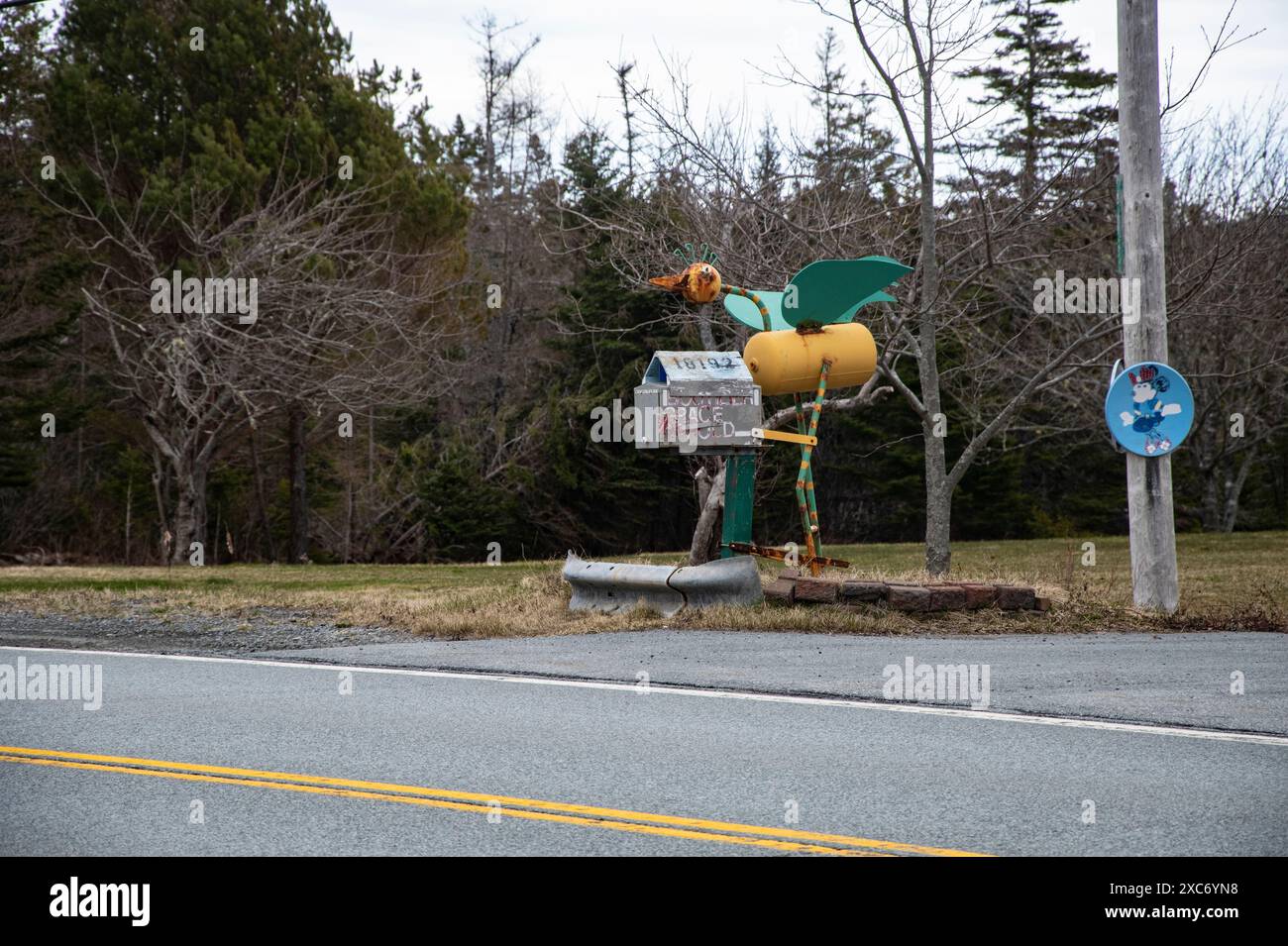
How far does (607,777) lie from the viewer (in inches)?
213

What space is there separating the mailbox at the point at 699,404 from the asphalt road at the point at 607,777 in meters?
3.51

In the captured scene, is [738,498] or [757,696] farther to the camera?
[738,498]

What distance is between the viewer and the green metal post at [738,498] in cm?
1137

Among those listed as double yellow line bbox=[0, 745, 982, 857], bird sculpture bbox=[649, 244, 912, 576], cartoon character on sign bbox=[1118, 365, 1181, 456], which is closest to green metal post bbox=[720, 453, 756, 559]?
bird sculpture bbox=[649, 244, 912, 576]

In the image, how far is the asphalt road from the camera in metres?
4.50

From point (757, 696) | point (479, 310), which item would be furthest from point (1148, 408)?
point (479, 310)

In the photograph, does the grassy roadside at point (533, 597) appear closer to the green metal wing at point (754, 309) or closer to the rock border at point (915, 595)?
the rock border at point (915, 595)

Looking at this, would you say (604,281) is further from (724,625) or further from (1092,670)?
(1092,670)

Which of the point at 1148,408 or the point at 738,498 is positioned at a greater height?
the point at 1148,408

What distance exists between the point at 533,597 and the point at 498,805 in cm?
751

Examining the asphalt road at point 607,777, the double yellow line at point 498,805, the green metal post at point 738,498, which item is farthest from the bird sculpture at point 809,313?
the double yellow line at point 498,805

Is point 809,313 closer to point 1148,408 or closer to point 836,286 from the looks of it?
point 836,286

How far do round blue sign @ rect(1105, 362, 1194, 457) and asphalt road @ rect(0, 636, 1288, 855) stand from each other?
192 inches

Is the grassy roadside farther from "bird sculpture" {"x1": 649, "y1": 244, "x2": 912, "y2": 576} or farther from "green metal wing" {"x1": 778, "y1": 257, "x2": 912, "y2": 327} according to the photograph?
"green metal wing" {"x1": 778, "y1": 257, "x2": 912, "y2": 327}
